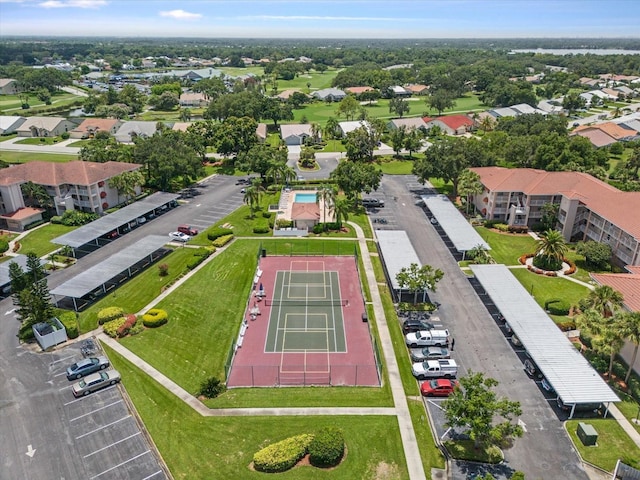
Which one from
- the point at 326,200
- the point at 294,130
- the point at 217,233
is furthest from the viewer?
the point at 294,130

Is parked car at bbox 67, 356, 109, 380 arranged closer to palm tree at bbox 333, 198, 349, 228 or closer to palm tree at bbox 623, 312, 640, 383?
palm tree at bbox 333, 198, 349, 228

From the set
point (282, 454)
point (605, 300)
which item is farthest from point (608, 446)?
point (282, 454)

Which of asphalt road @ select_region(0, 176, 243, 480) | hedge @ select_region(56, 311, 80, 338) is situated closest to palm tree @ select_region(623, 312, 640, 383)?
asphalt road @ select_region(0, 176, 243, 480)

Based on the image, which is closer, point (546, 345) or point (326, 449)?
point (326, 449)

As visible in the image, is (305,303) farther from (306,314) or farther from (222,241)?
(222,241)

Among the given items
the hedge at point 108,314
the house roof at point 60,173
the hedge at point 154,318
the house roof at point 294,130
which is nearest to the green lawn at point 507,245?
the hedge at point 154,318

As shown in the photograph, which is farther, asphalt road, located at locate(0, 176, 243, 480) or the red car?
the red car

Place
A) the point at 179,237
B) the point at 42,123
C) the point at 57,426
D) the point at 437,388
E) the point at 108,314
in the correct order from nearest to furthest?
the point at 57,426
the point at 437,388
the point at 108,314
the point at 179,237
the point at 42,123

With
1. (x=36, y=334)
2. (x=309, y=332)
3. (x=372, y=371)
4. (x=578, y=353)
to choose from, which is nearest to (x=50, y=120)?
(x=36, y=334)
